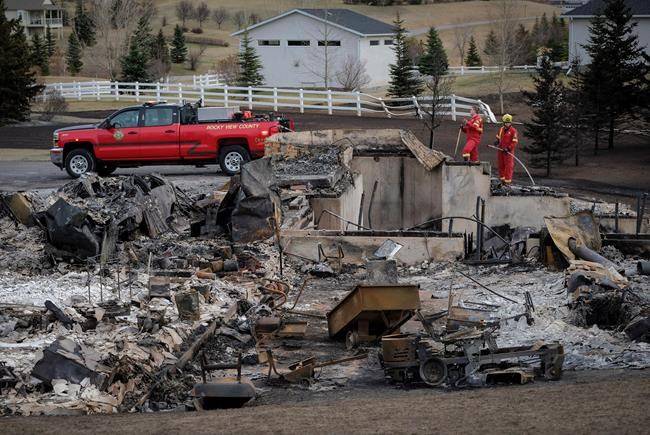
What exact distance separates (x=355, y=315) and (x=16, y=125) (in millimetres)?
31893

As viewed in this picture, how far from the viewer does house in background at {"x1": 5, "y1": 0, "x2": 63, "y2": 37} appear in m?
83.6

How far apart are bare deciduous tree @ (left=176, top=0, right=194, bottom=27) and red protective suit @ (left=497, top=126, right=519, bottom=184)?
69.9m

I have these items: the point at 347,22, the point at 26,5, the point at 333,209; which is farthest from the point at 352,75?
the point at 26,5

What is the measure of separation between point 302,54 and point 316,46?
866 mm

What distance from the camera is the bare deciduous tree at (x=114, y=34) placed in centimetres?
6300

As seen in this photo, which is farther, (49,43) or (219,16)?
(219,16)

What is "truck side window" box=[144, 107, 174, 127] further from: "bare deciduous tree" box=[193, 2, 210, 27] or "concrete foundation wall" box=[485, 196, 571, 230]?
"bare deciduous tree" box=[193, 2, 210, 27]

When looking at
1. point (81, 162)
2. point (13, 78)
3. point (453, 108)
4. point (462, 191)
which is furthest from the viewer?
point (453, 108)

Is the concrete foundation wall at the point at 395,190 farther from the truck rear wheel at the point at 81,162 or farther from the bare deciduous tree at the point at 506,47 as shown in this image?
the bare deciduous tree at the point at 506,47

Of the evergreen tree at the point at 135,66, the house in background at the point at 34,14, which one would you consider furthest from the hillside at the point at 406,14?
the evergreen tree at the point at 135,66

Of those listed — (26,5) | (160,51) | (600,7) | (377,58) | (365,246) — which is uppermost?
(26,5)

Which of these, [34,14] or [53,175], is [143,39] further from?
[53,175]

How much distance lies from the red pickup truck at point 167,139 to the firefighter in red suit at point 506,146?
5552 millimetres

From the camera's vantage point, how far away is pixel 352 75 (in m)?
57.6
